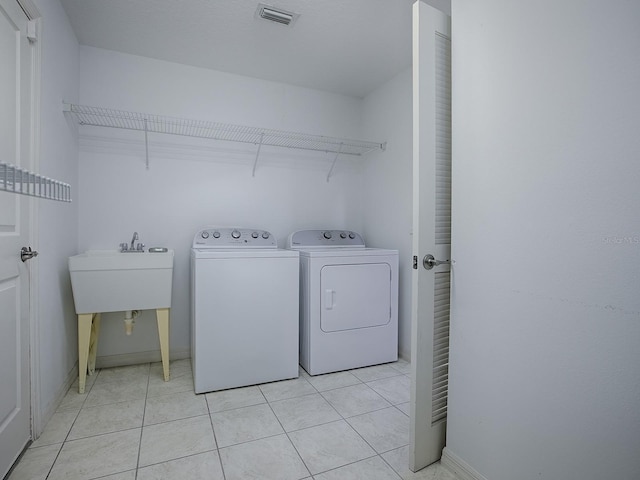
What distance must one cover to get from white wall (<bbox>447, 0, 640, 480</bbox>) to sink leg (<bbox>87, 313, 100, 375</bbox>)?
2.33 meters

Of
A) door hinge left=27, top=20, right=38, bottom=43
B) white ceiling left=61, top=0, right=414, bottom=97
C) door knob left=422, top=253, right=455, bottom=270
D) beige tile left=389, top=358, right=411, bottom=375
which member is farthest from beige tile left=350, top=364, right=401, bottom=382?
door hinge left=27, top=20, right=38, bottom=43

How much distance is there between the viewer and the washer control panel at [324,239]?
2818 mm

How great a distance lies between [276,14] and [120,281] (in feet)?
6.33

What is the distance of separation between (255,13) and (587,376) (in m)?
2.40

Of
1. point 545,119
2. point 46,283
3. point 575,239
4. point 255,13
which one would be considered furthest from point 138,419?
point 255,13

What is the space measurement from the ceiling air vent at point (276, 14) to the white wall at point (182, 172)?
868 millimetres

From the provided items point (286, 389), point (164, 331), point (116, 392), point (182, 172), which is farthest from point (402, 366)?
point (182, 172)

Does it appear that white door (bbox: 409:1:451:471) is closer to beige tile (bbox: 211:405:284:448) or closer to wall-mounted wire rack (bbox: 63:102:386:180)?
beige tile (bbox: 211:405:284:448)

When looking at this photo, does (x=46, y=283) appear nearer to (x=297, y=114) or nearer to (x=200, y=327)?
(x=200, y=327)

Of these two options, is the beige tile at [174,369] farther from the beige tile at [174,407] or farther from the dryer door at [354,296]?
the dryer door at [354,296]

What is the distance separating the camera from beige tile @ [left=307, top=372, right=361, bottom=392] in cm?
223

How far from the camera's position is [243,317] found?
2.17 metres

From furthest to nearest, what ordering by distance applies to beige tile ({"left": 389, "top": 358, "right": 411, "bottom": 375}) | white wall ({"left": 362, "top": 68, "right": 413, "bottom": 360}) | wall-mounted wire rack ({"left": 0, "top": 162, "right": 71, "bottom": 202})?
white wall ({"left": 362, "top": 68, "right": 413, "bottom": 360})
beige tile ({"left": 389, "top": 358, "right": 411, "bottom": 375})
wall-mounted wire rack ({"left": 0, "top": 162, "right": 71, "bottom": 202})

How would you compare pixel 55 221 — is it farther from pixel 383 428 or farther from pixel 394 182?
pixel 394 182
